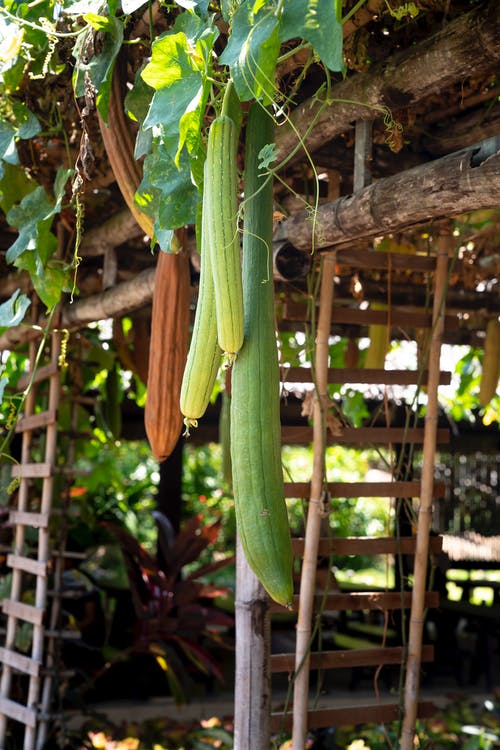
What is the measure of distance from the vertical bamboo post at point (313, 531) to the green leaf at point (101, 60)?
1.04 m

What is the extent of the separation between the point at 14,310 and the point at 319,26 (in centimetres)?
135

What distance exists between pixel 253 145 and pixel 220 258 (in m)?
0.24

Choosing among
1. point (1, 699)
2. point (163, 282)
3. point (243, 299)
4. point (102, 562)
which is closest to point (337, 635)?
point (102, 562)

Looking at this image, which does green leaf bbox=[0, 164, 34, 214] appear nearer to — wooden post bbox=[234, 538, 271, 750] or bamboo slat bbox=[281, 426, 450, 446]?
bamboo slat bbox=[281, 426, 450, 446]

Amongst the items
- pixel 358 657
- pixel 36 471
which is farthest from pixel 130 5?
pixel 36 471

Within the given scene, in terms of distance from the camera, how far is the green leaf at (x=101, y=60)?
1688 millimetres

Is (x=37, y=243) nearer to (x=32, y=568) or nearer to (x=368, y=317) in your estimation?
(x=368, y=317)

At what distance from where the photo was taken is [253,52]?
42.8 inches

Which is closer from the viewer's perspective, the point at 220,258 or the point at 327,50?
the point at 327,50

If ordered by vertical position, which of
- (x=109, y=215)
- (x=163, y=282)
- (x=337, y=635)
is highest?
(x=109, y=215)

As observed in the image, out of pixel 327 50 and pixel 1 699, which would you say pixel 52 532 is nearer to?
pixel 1 699

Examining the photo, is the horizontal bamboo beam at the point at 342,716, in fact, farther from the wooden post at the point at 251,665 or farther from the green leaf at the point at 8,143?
the green leaf at the point at 8,143

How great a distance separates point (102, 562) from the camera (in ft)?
24.1

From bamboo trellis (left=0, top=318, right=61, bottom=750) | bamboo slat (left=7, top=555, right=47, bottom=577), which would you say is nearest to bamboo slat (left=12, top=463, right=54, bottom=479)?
bamboo trellis (left=0, top=318, right=61, bottom=750)
